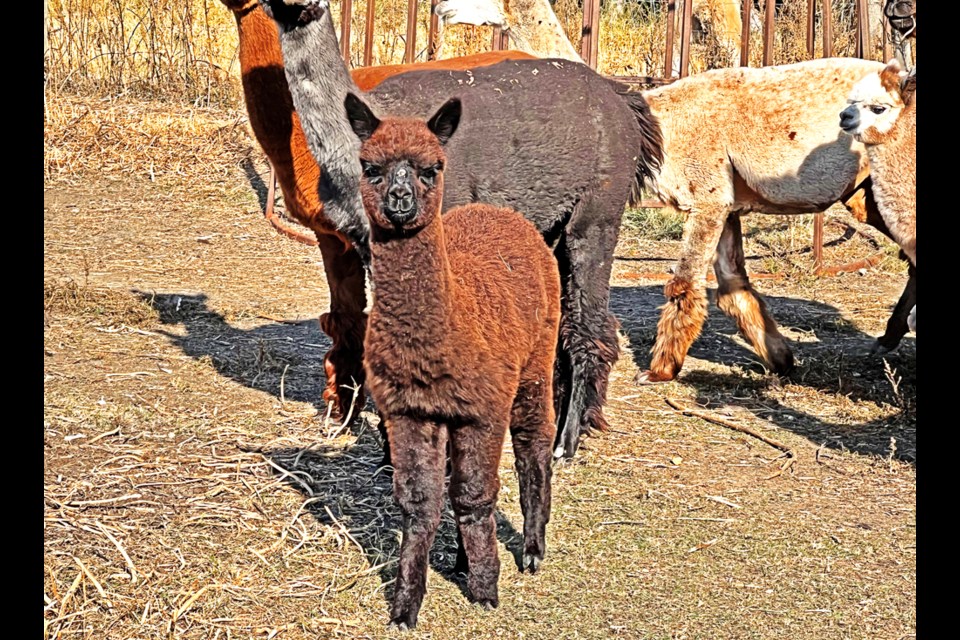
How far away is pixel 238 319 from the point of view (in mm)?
7879

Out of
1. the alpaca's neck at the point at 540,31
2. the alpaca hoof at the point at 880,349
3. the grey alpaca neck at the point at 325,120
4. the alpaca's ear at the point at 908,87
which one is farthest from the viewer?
the alpaca's neck at the point at 540,31

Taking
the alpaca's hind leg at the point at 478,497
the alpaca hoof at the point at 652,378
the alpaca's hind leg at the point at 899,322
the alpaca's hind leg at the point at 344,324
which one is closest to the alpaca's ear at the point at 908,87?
the alpaca's hind leg at the point at 899,322

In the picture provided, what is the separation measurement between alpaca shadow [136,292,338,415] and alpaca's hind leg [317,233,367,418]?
22cm

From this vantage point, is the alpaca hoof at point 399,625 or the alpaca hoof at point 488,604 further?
the alpaca hoof at point 488,604

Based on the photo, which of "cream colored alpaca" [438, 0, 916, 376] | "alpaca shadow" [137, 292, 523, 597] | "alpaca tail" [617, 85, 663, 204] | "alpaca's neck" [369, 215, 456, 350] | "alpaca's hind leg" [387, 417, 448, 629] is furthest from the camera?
"cream colored alpaca" [438, 0, 916, 376]

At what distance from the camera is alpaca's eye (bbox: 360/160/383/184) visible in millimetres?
3502

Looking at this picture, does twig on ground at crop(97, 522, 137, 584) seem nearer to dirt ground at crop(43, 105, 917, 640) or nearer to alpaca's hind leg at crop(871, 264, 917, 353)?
dirt ground at crop(43, 105, 917, 640)

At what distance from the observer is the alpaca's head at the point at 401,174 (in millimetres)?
3461

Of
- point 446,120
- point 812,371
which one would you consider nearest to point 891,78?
point 812,371

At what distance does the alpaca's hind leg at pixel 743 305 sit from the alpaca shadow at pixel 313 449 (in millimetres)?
2557

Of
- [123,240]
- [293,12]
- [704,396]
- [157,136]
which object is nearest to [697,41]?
[157,136]

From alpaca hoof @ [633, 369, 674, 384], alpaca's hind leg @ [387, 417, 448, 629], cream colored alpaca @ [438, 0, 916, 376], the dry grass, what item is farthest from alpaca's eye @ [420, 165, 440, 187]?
the dry grass

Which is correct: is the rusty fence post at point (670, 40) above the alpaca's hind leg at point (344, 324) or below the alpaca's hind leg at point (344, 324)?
above

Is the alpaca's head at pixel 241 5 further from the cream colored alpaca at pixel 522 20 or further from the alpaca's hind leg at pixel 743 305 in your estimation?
the alpaca's hind leg at pixel 743 305
